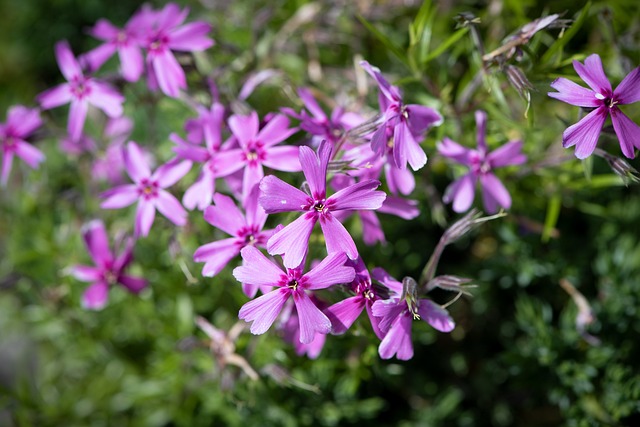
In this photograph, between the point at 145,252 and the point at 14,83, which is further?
the point at 14,83

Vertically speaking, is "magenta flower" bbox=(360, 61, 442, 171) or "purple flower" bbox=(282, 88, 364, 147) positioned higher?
"magenta flower" bbox=(360, 61, 442, 171)

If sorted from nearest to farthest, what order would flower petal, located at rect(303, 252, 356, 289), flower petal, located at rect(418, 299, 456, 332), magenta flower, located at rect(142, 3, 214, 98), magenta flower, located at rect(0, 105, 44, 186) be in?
flower petal, located at rect(303, 252, 356, 289), flower petal, located at rect(418, 299, 456, 332), magenta flower, located at rect(142, 3, 214, 98), magenta flower, located at rect(0, 105, 44, 186)

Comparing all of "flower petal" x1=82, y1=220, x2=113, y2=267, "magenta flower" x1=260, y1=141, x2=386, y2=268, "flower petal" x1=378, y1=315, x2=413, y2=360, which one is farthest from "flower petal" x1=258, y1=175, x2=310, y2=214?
"flower petal" x1=82, y1=220, x2=113, y2=267

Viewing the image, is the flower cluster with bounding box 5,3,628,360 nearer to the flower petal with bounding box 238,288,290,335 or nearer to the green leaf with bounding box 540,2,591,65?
the flower petal with bounding box 238,288,290,335

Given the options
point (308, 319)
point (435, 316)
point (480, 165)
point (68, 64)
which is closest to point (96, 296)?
point (68, 64)

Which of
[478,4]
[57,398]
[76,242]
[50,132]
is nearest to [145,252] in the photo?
[76,242]

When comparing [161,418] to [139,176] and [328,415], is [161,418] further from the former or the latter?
[139,176]

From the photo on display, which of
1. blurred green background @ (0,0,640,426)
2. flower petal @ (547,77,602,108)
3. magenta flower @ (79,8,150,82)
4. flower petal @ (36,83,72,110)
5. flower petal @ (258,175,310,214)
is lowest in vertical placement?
blurred green background @ (0,0,640,426)
